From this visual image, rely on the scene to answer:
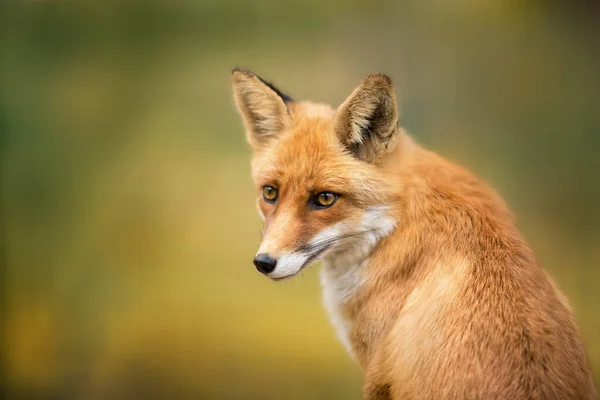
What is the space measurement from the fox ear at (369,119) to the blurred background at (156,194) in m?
1.34

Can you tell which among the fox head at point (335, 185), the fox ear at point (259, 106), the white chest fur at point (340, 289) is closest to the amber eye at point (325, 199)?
the fox head at point (335, 185)

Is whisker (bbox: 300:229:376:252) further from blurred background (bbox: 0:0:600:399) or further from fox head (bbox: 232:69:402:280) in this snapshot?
blurred background (bbox: 0:0:600:399)

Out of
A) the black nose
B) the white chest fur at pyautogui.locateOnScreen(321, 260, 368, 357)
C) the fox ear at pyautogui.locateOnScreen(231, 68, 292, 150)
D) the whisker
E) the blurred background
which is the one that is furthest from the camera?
the blurred background

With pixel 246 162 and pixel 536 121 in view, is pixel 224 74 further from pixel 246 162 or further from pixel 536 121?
pixel 536 121

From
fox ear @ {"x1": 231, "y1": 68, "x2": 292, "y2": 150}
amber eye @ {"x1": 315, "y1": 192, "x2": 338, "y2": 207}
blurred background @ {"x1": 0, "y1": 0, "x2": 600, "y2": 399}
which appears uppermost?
fox ear @ {"x1": 231, "y1": 68, "x2": 292, "y2": 150}

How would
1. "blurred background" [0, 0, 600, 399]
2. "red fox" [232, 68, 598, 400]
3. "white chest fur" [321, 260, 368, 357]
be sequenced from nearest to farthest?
"red fox" [232, 68, 598, 400], "white chest fur" [321, 260, 368, 357], "blurred background" [0, 0, 600, 399]

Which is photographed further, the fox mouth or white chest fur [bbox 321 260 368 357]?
white chest fur [bbox 321 260 368 357]

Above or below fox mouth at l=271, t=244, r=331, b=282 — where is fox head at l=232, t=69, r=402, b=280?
above

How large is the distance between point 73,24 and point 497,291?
3.20 m

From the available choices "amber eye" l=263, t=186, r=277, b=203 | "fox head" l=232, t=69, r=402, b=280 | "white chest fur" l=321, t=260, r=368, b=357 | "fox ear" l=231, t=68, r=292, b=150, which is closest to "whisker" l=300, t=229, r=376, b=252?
"fox head" l=232, t=69, r=402, b=280

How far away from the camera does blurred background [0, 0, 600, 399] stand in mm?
3615

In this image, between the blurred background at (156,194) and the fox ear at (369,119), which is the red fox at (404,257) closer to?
the fox ear at (369,119)

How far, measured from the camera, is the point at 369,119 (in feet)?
6.79

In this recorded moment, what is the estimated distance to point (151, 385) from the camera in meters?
3.96
